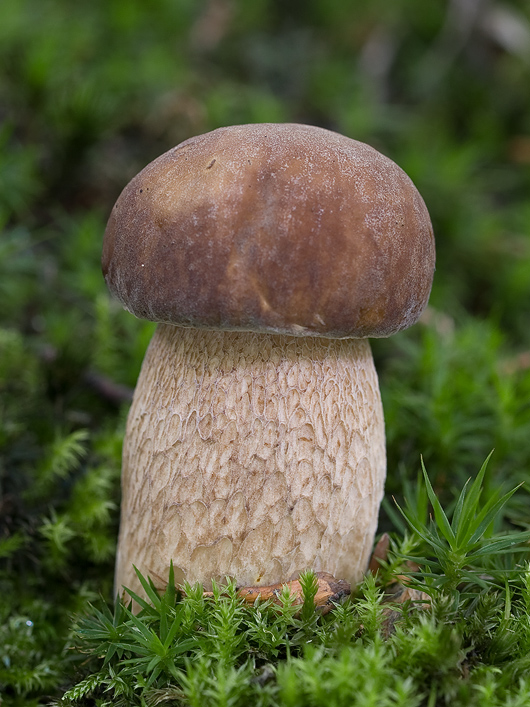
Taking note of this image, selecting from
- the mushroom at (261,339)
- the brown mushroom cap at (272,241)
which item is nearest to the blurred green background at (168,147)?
the mushroom at (261,339)

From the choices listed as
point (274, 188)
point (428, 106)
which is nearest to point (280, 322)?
point (274, 188)

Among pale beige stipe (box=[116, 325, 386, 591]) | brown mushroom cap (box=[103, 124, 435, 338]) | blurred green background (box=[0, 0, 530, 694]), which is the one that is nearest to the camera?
brown mushroom cap (box=[103, 124, 435, 338])

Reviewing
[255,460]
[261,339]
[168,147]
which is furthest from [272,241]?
[168,147]

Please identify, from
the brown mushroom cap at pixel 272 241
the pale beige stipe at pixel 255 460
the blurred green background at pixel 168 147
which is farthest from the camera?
the blurred green background at pixel 168 147

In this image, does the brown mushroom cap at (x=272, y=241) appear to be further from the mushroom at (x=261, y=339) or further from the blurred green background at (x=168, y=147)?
the blurred green background at (x=168, y=147)

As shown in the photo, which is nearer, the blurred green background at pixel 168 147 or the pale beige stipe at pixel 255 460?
the pale beige stipe at pixel 255 460

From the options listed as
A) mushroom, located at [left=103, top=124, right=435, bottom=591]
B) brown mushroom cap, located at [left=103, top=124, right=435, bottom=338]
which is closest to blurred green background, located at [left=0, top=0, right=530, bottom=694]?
mushroom, located at [left=103, top=124, right=435, bottom=591]

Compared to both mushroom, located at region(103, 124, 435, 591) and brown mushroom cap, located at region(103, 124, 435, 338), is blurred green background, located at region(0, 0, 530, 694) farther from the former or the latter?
brown mushroom cap, located at region(103, 124, 435, 338)
